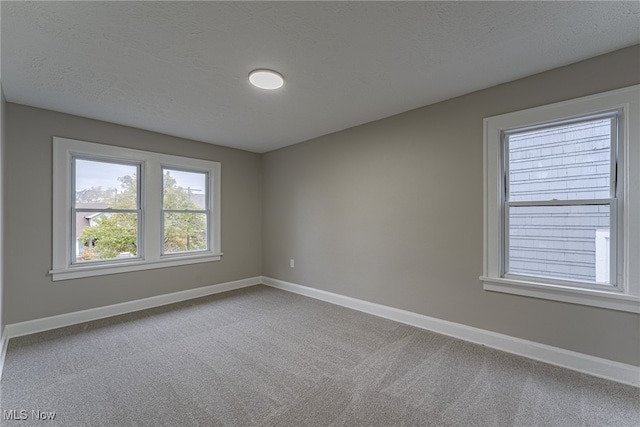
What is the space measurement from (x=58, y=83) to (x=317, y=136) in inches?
113

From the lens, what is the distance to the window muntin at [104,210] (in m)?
3.34

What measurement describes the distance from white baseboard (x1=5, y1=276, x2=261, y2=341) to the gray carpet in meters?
0.15

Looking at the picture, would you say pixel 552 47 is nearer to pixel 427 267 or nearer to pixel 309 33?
pixel 309 33

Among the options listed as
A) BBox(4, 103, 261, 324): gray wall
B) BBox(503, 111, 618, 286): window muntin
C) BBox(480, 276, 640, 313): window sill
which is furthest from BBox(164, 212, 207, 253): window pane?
BBox(503, 111, 618, 286): window muntin

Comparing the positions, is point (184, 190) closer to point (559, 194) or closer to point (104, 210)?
point (104, 210)

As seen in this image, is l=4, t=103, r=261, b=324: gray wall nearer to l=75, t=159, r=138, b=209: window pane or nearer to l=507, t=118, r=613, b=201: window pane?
l=75, t=159, r=138, b=209: window pane

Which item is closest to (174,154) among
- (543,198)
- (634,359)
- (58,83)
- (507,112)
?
(58,83)

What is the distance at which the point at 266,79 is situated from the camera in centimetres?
240

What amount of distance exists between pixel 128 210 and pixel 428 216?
381 centimetres

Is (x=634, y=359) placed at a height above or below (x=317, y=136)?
below

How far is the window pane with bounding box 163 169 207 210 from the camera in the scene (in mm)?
4098

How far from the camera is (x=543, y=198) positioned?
7.92 ft

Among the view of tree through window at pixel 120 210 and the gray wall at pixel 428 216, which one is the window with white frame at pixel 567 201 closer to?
the gray wall at pixel 428 216

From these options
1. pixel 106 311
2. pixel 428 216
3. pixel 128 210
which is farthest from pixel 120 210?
pixel 428 216
